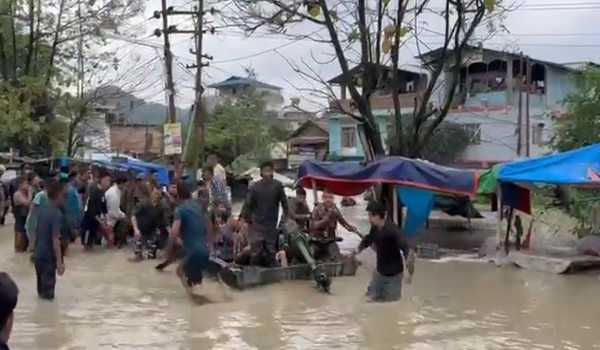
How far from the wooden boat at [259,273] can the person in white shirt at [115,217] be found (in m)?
4.97

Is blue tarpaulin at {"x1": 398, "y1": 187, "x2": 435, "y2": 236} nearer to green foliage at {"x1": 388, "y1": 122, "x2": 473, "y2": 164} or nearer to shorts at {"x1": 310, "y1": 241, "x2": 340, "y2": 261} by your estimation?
shorts at {"x1": 310, "y1": 241, "x2": 340, "y2": 261}

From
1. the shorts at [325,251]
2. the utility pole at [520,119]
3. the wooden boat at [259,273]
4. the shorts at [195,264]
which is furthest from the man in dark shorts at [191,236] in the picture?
the utility pole at [520,119]

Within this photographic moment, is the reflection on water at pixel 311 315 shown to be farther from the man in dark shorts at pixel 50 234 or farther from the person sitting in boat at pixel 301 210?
the person sitting in boat at pixel 301 210

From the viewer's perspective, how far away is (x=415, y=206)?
17.5 meters

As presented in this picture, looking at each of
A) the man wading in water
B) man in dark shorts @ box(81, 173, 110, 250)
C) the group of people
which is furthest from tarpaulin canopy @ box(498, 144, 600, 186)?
man in dark shorts @ box(81, 173, 110, 250)

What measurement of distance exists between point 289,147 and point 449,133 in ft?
49.7

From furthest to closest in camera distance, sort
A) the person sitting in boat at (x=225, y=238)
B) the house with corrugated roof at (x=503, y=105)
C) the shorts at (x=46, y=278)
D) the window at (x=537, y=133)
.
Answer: the window at (x=537, y=133) < the house with corrugated roof at (x=503, y=105) < the person sitting in boat at (x=225, y=238) < the shorts at (x=46, y=278)

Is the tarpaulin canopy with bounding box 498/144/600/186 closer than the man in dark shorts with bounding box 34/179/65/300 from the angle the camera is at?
No

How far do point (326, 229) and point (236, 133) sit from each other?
1374 inches

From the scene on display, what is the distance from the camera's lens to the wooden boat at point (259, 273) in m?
13.1

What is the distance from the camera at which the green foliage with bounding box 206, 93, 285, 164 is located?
49.8m

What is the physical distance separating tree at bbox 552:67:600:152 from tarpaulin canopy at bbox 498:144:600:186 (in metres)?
8.86

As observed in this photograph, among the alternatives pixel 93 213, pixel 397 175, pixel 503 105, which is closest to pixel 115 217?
pixel 93 213

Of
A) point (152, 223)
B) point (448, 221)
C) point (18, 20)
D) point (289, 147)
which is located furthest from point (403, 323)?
point (289, 147)
